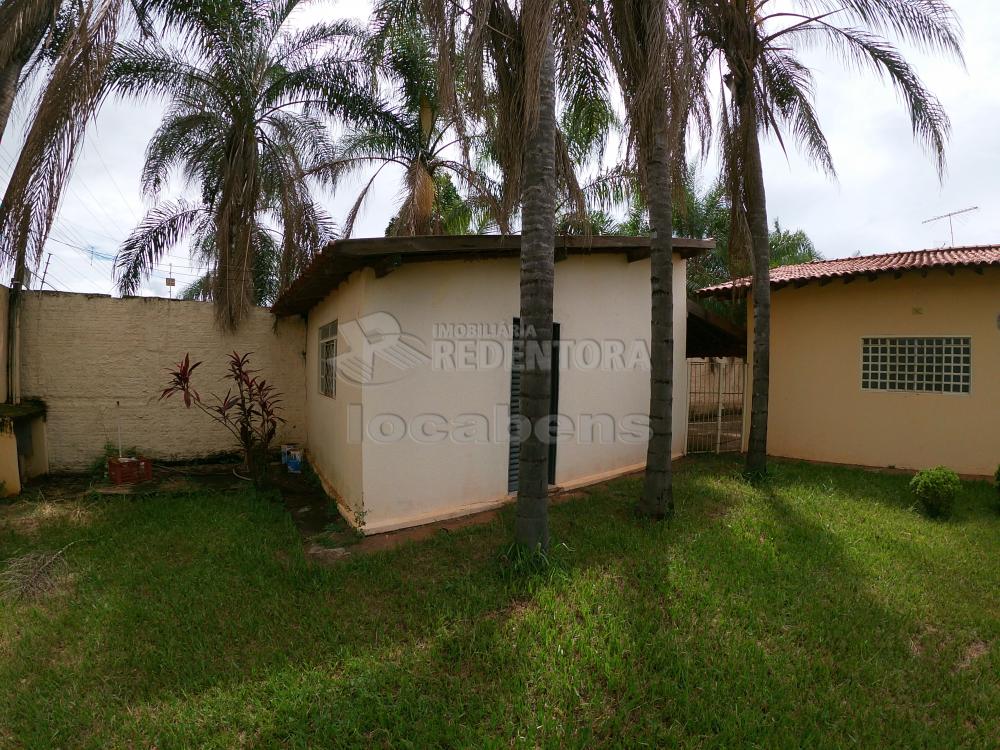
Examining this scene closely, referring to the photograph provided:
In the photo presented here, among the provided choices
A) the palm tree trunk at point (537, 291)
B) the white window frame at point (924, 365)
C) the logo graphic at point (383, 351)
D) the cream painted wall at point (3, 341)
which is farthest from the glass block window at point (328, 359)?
the white window frame at point (924, 365)

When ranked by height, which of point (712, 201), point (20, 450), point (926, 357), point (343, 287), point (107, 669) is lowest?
point (107, 669)

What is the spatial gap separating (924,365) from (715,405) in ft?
10.4

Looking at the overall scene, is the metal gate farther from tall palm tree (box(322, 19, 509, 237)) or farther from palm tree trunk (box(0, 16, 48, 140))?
palm tree trunk (box(0, 16, 48, 140))

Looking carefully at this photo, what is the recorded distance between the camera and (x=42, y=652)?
11.1 ft

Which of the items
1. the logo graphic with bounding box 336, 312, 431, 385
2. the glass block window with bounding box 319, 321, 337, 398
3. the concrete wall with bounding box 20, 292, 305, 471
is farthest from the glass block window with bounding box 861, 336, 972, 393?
the concrete wall with bounding box 20, 292, 305, 471

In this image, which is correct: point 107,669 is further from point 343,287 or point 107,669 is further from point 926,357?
point 926,357

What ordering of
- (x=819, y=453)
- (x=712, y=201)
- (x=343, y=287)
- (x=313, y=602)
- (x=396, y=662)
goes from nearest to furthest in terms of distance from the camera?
(x=396, y=662)
(x=313, y=602)
(x=343, y=287)
(x=819, y=453)
(x=712, y=201)

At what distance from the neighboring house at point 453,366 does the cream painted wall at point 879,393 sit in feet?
9.11

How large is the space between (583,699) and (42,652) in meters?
3.46

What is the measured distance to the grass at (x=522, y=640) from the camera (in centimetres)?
275

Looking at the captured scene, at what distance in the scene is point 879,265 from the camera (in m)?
7.86

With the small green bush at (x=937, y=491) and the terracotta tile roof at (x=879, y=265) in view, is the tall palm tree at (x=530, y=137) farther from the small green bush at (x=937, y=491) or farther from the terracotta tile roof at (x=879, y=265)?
the terracotta tile roof at (x=879, y=265)

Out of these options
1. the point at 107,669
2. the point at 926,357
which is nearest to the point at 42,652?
the point at 107,669

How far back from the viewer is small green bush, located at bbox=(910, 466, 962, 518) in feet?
18.4
